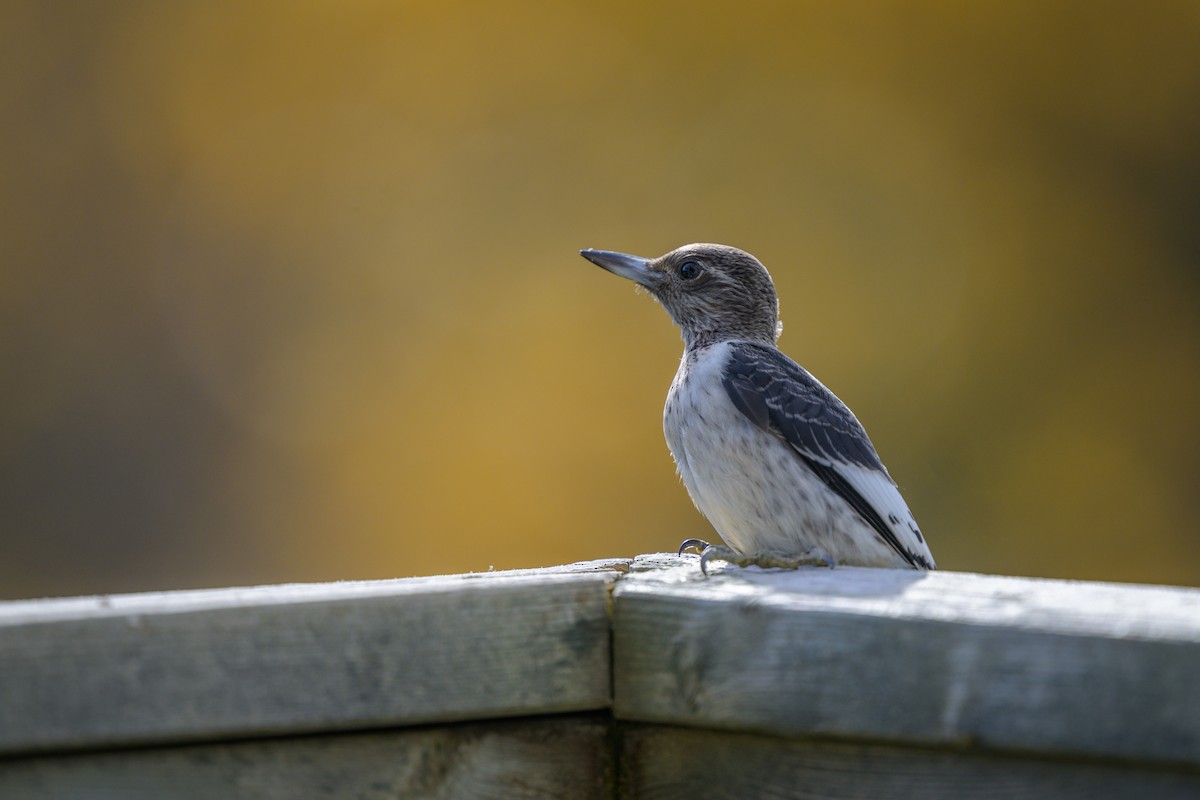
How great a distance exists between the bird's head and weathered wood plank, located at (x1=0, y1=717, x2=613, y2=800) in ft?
11.0

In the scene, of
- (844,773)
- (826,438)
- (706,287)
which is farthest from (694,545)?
(844,773)

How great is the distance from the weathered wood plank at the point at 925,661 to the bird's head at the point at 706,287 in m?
3.21

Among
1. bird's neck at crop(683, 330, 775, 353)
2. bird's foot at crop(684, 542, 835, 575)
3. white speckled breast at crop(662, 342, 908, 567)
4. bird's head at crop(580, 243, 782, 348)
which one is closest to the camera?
bird's foot at crop(684, 542, 835, 575)

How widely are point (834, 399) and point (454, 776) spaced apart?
3168mm

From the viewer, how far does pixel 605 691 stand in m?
1.98

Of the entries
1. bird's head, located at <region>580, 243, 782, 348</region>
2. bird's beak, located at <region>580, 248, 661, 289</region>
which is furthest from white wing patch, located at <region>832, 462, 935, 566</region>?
bird's beak, located at <region>580, 248, 661, 289</region>

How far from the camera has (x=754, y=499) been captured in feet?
13.2

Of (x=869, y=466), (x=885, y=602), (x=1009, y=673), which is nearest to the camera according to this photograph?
(x=1009, y=673)

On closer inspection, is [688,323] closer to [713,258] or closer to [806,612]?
[713,258]

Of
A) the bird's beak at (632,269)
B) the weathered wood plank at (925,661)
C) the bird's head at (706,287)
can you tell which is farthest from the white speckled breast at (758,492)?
the weathered wood plank at (925,661)

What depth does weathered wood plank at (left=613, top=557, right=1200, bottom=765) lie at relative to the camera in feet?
5.13

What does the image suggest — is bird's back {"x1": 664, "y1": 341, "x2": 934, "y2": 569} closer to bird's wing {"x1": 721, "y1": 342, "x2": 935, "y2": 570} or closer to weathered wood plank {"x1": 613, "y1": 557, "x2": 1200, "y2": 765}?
bird's wing {"x1": 721, "y1": 342, "x2": 935, "y2": 570}

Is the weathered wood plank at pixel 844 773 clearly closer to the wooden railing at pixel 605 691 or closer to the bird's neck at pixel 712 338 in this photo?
the wooden railing at pixel 605 691

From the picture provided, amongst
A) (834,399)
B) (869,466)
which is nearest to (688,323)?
(834,399)
